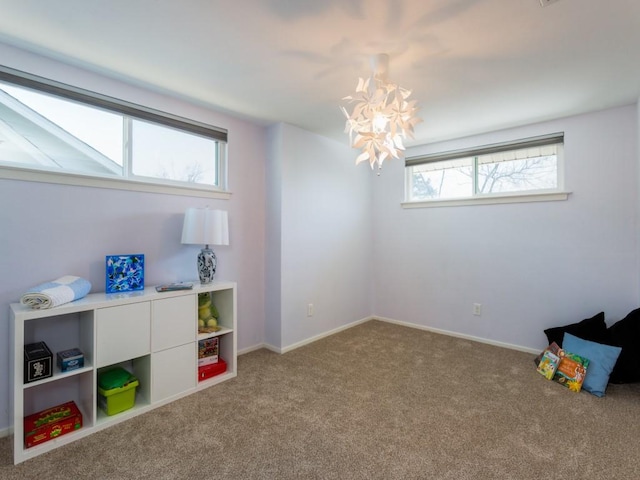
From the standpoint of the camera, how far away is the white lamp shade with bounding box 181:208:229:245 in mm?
2412

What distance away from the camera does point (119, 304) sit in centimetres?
197

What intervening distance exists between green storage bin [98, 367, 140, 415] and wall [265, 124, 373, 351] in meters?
1.36

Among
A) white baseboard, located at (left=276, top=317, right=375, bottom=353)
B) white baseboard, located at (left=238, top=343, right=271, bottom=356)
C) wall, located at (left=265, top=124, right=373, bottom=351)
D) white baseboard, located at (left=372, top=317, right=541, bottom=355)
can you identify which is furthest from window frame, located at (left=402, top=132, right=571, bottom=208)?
white baseboard, located at (left=238, top=343, right=271, bottom=356)

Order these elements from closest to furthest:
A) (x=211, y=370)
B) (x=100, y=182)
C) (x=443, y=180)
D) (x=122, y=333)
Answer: (x=122, y=333)
(x=100, y=182)
(x=211, y=370)
(x=443, y=180)

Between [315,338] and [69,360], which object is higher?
Result: [69,360]

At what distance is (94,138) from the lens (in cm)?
225

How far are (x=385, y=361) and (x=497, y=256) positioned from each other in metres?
1.66

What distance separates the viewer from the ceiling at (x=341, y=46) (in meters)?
1.58

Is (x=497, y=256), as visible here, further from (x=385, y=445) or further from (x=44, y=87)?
(x=44, y=87)

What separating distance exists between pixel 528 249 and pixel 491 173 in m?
0.91

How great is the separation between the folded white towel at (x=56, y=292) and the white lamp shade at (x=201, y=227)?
0.71 metres

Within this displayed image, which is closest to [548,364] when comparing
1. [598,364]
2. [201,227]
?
[598,364]

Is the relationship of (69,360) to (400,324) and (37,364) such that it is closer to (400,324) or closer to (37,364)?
(37,364)

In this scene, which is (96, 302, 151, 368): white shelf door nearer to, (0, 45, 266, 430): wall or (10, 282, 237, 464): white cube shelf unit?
(10, 282, 237, 464): white cube shelf unit
